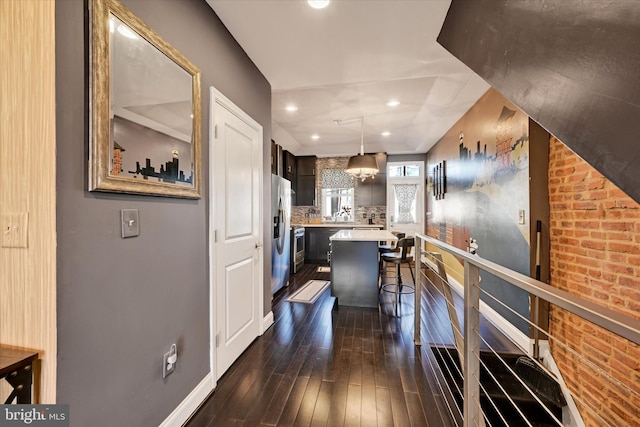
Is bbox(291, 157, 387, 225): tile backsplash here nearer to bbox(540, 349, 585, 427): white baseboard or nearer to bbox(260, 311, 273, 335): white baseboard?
bbox(260, 311, 273, 335): white baseboard

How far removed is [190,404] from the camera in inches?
63.6

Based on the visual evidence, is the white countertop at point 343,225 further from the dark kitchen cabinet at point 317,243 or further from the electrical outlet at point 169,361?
the electrical outlet at point 169,361

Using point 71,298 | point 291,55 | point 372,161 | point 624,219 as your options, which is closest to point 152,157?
point 71,298

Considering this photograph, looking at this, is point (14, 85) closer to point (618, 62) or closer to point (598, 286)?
point (618, 62)

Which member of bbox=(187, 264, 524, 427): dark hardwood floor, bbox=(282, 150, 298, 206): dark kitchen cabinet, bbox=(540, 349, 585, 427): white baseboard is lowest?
bbox=(540, 349, 585, 427): white baseboard

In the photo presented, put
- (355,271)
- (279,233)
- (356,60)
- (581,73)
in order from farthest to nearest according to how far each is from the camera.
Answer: (279,233), (355,271), (356,60), (581,73)

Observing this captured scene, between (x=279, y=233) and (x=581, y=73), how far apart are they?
3541mm

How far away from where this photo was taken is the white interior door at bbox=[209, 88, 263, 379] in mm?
1905

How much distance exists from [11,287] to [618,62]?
210 centimetres

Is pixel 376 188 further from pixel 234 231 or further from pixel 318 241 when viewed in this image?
pixel 234 231

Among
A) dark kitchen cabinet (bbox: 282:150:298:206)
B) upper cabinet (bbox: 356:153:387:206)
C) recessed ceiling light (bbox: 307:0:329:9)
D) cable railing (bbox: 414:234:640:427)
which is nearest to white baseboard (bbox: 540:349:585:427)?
cable railing (bbox: 414:234:640:427)

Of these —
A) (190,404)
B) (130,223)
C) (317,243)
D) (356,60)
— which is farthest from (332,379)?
(317,243)

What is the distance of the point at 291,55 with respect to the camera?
2418 mm

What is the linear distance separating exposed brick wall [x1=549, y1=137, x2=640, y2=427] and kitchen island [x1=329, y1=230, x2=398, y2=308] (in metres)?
1.69
